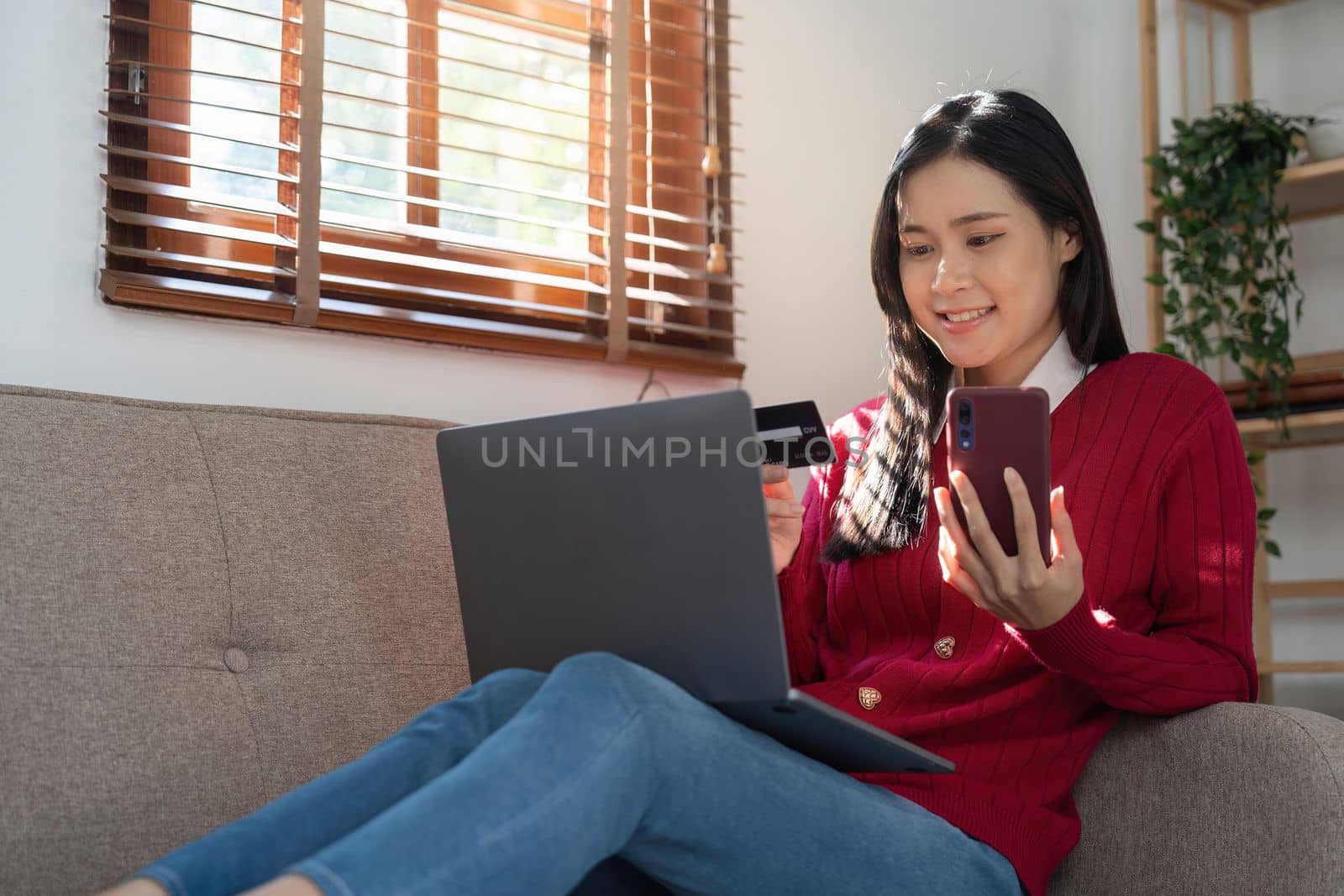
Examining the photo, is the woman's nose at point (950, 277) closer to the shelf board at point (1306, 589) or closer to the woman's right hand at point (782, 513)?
the woman's right hand at point (782, 513)

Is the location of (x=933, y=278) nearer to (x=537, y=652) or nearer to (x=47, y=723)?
(x=537, y=652)

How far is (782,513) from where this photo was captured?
4.14 feet

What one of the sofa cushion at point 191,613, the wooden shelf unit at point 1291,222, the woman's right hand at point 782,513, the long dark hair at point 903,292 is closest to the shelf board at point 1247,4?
the wooden shelf unit at point 1291,222

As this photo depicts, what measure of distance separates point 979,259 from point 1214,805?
580mm

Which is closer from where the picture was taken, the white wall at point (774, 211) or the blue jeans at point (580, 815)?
the blue jeans at point (580, 815)

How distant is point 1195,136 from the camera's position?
89.5 inches

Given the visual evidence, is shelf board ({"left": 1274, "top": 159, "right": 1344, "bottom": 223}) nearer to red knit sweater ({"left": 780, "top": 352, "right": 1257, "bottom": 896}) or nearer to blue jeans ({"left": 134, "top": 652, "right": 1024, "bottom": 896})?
red knit sweater ({"left": 780, "top": 352, "right": 1257, "bottom": 896})

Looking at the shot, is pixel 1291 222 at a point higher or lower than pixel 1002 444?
higher

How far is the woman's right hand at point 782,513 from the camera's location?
4.05 feet

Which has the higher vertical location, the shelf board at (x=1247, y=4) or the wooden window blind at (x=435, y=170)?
the shelf board at (x=1247, y=4)

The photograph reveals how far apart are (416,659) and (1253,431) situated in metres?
1.62

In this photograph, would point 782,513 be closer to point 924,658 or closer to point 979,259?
point 924,658

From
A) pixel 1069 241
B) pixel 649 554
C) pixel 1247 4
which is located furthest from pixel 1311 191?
pixel 649 554

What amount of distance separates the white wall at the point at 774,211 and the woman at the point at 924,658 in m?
0.50
